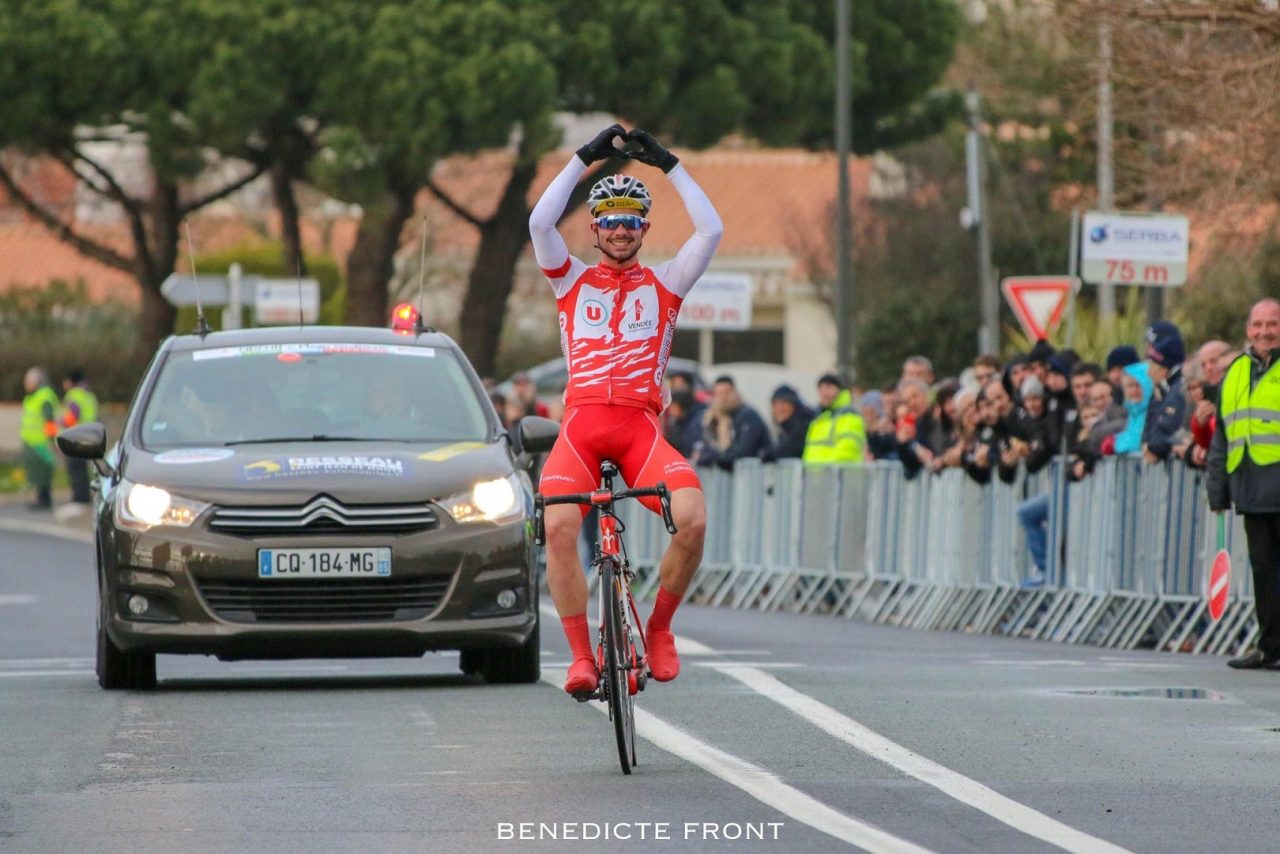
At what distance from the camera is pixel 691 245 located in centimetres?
1062

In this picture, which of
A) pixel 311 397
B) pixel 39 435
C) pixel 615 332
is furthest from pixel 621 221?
pixel 39 435

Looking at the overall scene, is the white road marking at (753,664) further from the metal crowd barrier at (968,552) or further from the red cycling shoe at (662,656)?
the red cycling shoe at (662,656)

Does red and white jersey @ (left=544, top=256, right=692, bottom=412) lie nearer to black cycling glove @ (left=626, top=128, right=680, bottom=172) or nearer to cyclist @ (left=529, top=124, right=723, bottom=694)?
cyclist @ (left=529, top=124, right=723, bottom=694)

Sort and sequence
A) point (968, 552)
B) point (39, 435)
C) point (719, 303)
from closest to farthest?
point (968, 552)
point (719, 303)
point (39, 435)

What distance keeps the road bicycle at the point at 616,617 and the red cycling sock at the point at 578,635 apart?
0.17ft

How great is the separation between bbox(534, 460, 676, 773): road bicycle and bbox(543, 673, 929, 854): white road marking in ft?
0.93

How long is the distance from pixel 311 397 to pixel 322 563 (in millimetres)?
1331

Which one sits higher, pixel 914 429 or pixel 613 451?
pixel 613 451

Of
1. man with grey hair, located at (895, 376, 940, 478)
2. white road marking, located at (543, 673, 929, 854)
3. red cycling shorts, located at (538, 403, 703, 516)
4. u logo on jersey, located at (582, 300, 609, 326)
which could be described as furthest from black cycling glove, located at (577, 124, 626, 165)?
man with grey hair, located at (895, 376, 940, 478)

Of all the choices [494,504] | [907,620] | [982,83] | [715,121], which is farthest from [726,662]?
[982,83]

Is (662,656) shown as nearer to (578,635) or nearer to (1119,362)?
(578,635)

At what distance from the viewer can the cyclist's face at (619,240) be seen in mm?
10430

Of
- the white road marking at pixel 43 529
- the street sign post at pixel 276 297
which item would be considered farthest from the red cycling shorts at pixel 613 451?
the white road marking at pixel 43 529

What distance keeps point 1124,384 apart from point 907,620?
2883mm
